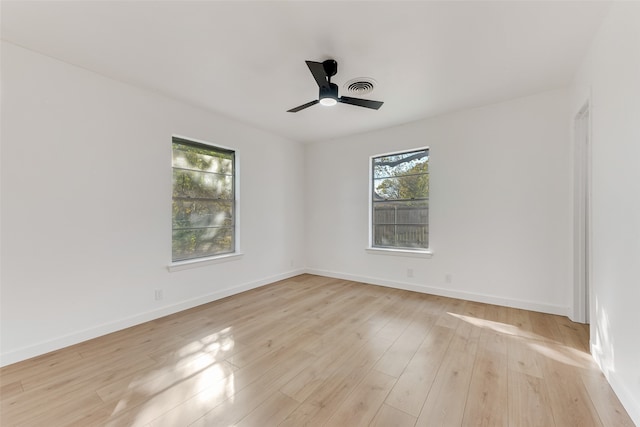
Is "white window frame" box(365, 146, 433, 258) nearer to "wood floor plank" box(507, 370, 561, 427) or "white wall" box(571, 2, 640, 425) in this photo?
"white wall" box(571, 2, 640, 425)

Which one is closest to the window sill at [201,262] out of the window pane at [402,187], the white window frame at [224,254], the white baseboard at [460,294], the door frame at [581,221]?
the white window frame at [224,254]

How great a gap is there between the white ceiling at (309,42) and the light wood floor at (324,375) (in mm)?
2652

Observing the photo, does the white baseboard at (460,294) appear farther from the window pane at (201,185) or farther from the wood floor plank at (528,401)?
the window pane at (201,185)

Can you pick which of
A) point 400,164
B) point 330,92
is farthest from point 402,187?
point 330,92

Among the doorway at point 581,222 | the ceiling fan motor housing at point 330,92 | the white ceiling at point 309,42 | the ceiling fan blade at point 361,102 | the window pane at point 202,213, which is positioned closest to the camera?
the white ceiling at point 309,42

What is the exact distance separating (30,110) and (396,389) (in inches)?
148

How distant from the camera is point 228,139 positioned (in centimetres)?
390

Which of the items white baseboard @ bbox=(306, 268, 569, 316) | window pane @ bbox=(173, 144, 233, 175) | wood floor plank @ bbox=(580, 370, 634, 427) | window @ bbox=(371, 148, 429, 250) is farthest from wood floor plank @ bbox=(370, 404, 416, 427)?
window pane @ bbox=(173, 144, 233, 175)

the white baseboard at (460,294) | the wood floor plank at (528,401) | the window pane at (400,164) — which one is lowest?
the wood floor plank at (528,401)

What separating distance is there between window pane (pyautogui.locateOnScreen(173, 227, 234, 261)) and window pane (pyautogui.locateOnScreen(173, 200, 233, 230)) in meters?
0.09

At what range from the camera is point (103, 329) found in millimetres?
2662

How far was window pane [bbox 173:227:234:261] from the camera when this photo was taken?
3416mm

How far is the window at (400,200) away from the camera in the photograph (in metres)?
4.08

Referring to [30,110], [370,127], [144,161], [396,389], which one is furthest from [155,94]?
[396,389]
